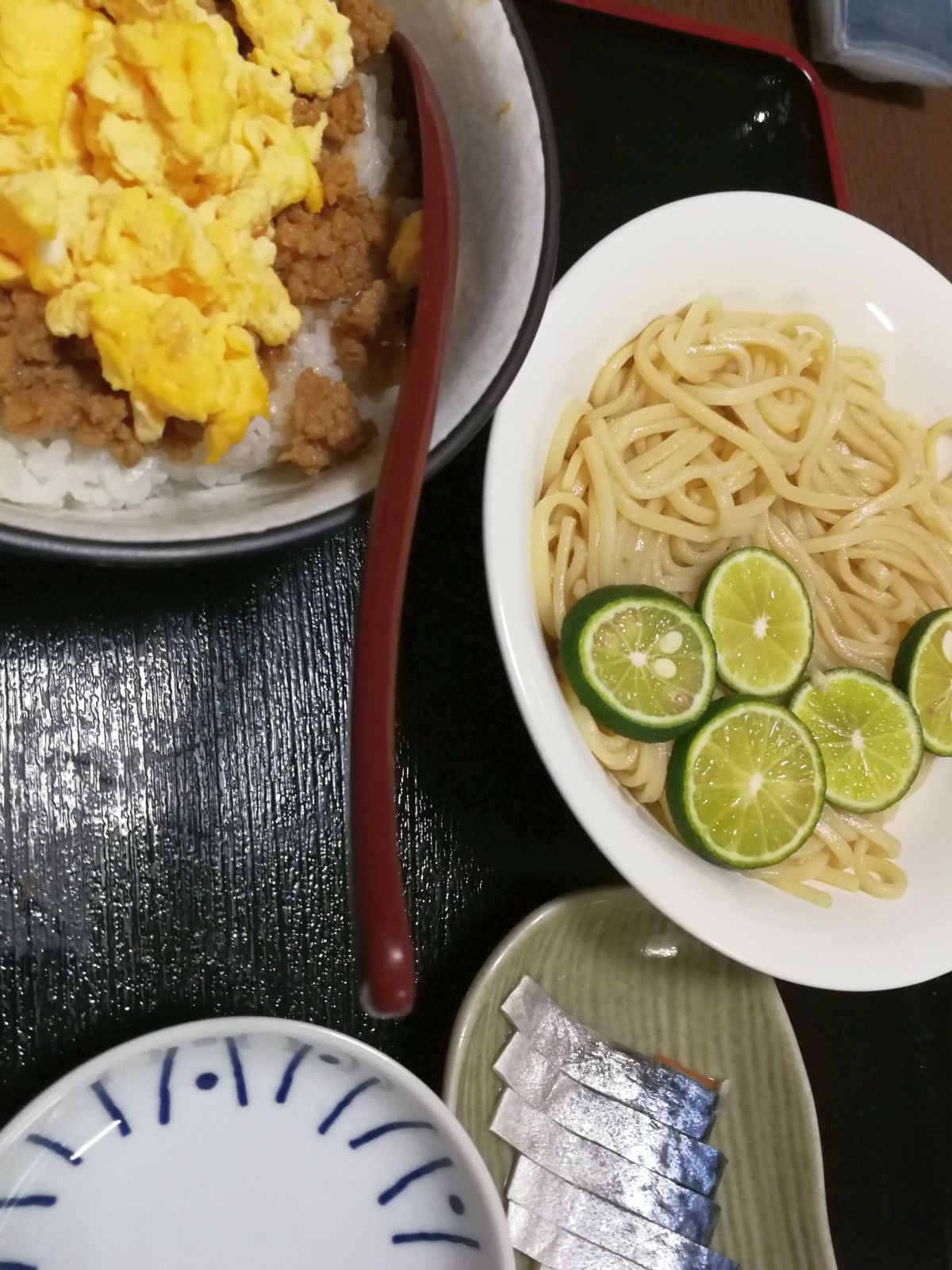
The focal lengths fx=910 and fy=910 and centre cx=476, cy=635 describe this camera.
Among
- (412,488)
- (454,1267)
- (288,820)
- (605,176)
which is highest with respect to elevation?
(605,176)

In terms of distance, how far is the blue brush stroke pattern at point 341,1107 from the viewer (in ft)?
3.28

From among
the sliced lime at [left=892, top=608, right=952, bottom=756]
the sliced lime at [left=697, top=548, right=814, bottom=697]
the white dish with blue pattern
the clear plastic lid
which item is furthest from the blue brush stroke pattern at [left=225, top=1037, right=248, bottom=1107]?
the clear plastic lid

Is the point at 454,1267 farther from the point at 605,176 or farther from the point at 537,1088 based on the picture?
the point at 605,176

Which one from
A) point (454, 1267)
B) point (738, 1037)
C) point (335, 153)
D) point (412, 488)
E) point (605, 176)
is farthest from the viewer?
point (605, 176)

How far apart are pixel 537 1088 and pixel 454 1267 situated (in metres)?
0.22

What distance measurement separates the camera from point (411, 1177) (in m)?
1.01

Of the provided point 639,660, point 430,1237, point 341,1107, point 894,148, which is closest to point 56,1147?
point 341,1107

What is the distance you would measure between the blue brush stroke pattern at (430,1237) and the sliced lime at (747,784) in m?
0.52

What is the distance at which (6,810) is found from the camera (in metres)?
1.03

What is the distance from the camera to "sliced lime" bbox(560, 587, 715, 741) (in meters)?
1.11

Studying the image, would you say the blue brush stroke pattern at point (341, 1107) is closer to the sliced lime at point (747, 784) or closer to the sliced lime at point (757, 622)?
the sliced lime at point (747, 784)

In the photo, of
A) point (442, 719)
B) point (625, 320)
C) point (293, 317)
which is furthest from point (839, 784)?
point (293, 317)

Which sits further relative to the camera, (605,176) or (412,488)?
(605,176)

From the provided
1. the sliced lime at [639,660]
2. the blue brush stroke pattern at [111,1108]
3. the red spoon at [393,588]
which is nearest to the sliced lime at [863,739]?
the sliced lime at [639,660]
